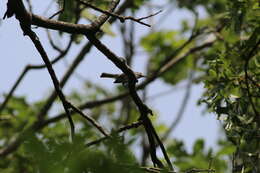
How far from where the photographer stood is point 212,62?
206 centimetres

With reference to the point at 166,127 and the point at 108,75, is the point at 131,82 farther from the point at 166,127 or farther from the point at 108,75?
the point at 166,127

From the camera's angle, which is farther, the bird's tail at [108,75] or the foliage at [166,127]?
the bird's tail at [108,75]

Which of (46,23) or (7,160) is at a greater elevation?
(46,23)

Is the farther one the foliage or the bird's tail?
the bird's tail

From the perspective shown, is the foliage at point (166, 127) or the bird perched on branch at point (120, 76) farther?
the bird perched on branch at point (120, 76)

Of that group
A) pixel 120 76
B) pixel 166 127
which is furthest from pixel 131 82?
pixel 166 127

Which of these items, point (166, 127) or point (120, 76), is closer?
point (120, 76)

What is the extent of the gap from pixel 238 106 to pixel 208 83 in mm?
190

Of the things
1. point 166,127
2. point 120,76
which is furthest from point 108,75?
point 166,127

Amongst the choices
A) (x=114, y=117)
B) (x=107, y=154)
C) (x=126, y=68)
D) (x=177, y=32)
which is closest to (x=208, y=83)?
(x=126, y=68)

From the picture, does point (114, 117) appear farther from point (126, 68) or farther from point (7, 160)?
point (126, 68)

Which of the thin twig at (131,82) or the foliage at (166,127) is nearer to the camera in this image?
the foliage at (166,127)

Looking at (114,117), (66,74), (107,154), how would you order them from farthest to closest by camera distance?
(114,117) < (66,74) < (107,154)

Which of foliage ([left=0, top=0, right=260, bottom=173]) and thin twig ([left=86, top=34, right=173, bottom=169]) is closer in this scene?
foliage ([left=0, top=0, right=260, bottom=173])
